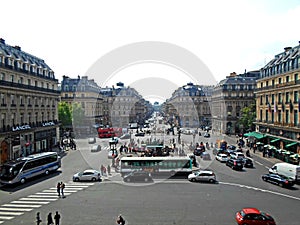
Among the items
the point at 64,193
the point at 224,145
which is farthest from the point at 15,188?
the point at 224,145

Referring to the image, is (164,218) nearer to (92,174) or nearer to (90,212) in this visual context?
(90,212)

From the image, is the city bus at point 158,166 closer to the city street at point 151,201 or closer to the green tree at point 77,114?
the city street at point 151,201

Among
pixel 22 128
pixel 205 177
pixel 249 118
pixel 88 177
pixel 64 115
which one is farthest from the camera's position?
pixel 64 115

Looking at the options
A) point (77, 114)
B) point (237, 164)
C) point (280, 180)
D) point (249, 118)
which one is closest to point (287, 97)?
point (237, 164)

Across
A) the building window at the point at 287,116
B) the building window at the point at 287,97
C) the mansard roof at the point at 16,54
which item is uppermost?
the mansard roof at the point at 16,54

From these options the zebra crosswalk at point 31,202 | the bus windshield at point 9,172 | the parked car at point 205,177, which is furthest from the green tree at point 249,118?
the bus windshield at point 9,172

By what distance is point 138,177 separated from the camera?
29.2 meters

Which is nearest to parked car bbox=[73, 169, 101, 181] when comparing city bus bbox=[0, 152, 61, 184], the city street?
the city street

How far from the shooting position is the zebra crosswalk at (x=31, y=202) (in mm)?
20219

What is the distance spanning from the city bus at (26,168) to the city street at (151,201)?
1033 millimetres

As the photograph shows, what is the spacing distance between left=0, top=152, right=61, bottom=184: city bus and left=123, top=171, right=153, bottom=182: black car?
10541 millimetres

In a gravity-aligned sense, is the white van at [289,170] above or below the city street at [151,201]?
above

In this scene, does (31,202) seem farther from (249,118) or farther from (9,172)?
(249,118)

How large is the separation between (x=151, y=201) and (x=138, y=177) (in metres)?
6.69
